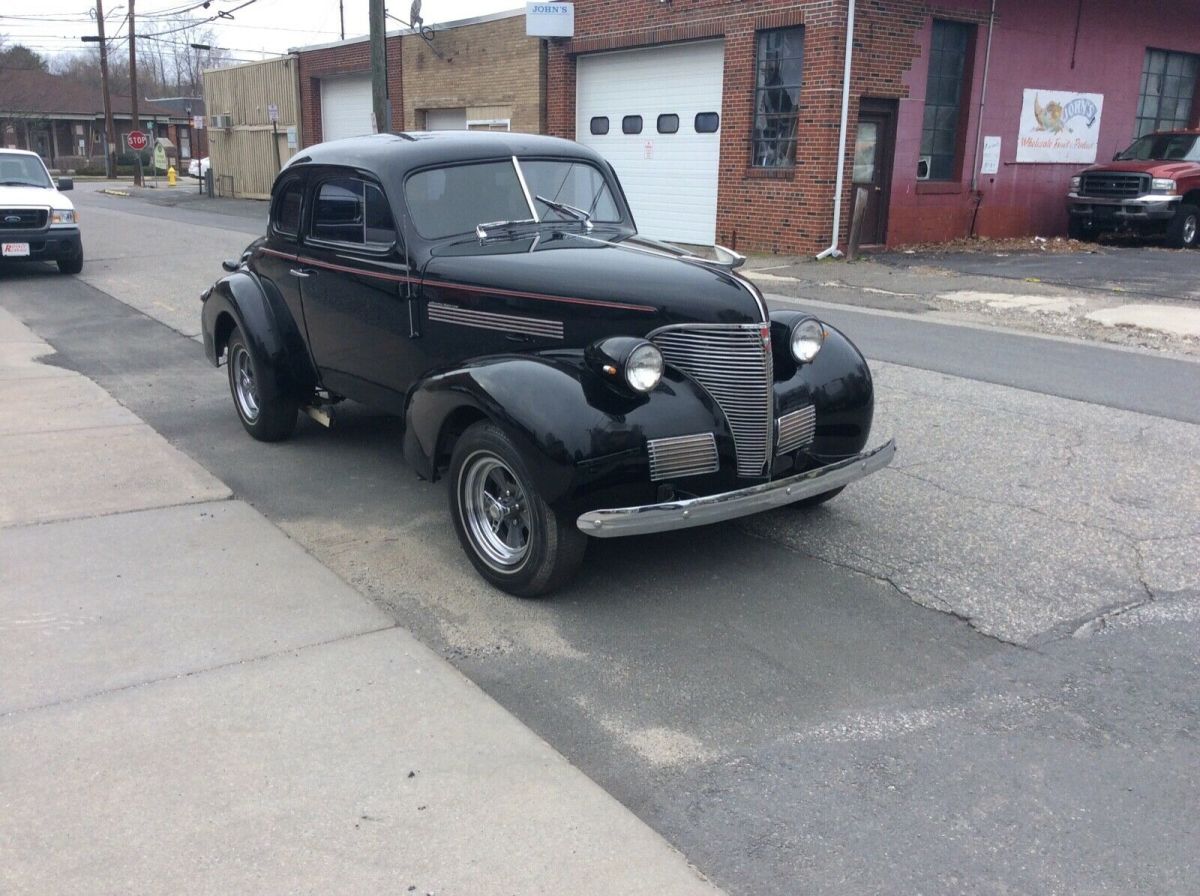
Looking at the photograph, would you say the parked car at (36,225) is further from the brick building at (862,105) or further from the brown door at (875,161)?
the brown door at (875,161)

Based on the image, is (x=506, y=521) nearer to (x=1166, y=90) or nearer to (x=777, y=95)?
(x=777, y=95)

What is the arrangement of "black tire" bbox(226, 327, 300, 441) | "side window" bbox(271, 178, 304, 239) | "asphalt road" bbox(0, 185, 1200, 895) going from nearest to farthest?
"asphalt road" bbox(0, 185, 1200, 895)
"side window" bbox(271, 178, 304, 239)
"black tire" bbox(226, 327, 300, 441)

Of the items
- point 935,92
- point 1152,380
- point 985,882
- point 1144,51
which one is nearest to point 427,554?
point 985,882

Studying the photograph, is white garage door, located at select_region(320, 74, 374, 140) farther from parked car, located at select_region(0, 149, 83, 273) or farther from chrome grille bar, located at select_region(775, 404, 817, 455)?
chrome grille bar, located at select_region(775, 404, 817, 455)

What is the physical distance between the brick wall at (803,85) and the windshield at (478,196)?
1263 cm

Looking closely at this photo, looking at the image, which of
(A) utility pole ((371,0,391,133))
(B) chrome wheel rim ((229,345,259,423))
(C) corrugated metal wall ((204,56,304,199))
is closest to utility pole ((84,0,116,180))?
(C) corrugated metal wall ((204,56,304,199))

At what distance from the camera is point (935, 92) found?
60.5 feet

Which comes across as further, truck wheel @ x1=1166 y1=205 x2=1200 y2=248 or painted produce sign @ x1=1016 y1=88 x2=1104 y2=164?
painted produce sign @ x1=1016 y1=88 x2=1104 y2=164

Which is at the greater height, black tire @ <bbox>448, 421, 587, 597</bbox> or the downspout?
the downspout

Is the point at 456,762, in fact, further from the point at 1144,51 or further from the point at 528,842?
the point at 1144,51

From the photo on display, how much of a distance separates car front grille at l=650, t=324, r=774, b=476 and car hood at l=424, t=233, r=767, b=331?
49 millimetres

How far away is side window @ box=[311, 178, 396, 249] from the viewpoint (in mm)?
5531

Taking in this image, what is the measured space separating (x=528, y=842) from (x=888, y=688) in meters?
1.53

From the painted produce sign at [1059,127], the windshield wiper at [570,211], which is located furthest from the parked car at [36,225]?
the painted produce sign at [1059,127]
